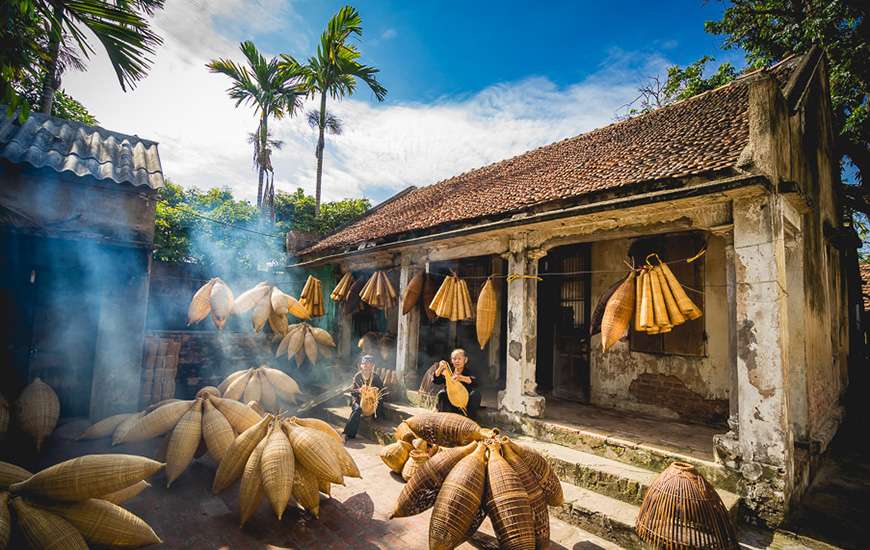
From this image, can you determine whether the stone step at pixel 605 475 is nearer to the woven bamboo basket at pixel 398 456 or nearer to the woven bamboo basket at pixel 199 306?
the woven bamboo basket at pixel 398 456

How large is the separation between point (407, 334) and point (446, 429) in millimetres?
4653

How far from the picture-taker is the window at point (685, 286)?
6.44m

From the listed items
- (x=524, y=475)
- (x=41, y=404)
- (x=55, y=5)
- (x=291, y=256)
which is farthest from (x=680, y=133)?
(x=291, y=256)

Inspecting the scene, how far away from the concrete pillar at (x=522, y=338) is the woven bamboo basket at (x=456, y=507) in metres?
3.01

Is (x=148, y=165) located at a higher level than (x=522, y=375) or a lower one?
higher

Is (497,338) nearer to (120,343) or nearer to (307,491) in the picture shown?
(307,491)

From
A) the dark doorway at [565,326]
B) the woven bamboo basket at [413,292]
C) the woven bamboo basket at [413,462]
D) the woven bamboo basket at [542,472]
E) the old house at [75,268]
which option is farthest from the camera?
the dark doorway at [565,326]

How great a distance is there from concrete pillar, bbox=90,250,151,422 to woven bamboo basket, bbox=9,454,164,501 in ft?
10.7

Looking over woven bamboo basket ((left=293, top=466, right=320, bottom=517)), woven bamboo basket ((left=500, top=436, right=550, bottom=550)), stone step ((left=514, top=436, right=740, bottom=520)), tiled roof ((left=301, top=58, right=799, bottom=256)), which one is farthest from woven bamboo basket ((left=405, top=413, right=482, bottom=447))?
tiled roof ((left=301, top=58, right=799, bottom=256))

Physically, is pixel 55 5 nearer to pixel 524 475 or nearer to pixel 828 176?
pixel 524 475

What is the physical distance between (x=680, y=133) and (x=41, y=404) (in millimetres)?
9943

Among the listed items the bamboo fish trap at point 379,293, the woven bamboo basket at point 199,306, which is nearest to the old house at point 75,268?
the woven bamboo basket at point 199,306

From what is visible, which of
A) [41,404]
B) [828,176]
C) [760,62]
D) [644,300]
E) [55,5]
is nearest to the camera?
[55,5]

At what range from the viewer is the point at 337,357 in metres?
11.1
